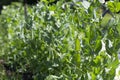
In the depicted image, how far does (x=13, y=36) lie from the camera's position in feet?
15.5

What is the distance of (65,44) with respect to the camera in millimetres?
2898

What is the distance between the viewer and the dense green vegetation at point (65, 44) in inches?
85.4

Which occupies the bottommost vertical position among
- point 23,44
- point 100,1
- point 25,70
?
point 25,70

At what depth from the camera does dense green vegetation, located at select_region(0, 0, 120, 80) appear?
217cm

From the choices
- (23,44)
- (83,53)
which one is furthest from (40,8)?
(83,53)

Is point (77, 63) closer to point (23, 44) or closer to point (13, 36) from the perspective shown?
point (23, 44)

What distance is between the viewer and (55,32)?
317 cm

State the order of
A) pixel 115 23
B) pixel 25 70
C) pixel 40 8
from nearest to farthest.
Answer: pixel 115 23 < pixel 40 8 < pixel 25 70

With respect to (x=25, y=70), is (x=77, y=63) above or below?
above

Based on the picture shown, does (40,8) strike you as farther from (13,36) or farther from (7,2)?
(7,2)

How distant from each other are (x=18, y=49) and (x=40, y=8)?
0.76 metres

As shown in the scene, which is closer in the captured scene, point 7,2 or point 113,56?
point 113,56

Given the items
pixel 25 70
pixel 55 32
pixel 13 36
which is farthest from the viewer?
pixel 13 36

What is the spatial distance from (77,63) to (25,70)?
181cm
